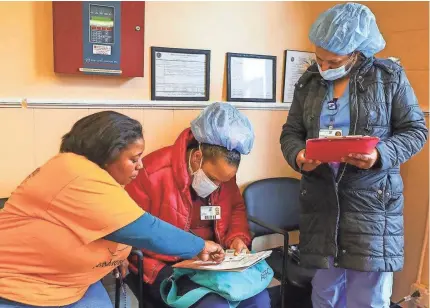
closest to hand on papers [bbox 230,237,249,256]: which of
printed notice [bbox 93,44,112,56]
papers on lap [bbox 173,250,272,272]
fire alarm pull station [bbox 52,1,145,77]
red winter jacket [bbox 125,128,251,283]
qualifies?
papers on lap [bbox 173,250,272,272]

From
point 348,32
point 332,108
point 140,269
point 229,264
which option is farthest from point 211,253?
point 348,32

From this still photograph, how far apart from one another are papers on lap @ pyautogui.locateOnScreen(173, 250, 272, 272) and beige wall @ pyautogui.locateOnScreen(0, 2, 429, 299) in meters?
0.70

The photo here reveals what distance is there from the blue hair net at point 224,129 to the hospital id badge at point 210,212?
27 centimetres

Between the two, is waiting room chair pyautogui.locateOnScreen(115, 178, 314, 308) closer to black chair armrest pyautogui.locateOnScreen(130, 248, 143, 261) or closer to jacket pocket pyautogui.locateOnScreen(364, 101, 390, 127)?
black chair armrest pyautogui.locateOnScreen(130, 248, 143, 261)

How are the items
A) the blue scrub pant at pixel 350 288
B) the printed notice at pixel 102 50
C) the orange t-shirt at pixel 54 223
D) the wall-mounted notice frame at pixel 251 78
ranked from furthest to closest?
1. the wall-mounted notice frame at pixel 251 78
2. the printed notice at pixel 102 50
3. the blue scrub pant at pixel 350 288
4. the orange t-shirt at pixel 54 223

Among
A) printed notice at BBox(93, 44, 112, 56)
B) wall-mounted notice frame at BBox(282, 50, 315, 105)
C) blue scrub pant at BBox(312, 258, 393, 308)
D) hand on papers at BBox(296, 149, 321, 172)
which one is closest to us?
hand on papers at BBox(296, 149, 321, 172)

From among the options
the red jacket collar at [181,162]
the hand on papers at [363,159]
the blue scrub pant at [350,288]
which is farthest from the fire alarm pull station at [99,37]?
the blue scrub pant at [350,288]

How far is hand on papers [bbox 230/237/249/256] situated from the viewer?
1.88 meters

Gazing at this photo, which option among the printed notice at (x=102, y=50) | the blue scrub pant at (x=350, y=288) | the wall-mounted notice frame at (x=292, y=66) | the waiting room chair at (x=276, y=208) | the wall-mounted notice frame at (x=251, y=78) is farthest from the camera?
the wall-mounted notice frame at (x=292, y=66)

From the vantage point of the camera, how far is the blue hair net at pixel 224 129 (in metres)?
1.81

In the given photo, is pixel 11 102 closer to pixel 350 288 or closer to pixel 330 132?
pixel 330 132

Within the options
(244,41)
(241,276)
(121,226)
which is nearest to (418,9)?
(244,41)

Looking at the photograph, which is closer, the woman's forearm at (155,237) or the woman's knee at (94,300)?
the woman's forearm at (155,237)

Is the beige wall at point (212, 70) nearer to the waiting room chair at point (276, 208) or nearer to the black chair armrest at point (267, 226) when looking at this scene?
the waiting room chair at point (276, 208)
